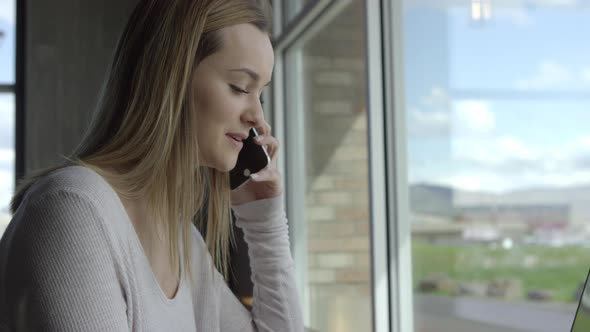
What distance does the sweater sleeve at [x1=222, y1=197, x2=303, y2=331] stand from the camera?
148cm

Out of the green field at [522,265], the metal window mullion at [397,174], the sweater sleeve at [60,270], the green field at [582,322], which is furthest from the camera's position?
the metal window mullion at [397,174]

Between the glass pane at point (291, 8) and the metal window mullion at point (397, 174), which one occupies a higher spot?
the glass pane at point (291, 8)

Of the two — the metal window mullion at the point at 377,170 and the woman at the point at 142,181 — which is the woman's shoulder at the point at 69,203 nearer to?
the woman at the point at 142,181

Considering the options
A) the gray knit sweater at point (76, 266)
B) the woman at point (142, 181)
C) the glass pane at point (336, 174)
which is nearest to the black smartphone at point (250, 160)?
the woman at point (142, 181)

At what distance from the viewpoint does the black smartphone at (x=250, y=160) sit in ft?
4.89

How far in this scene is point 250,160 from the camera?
153 cm

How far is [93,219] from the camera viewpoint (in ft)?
3.05

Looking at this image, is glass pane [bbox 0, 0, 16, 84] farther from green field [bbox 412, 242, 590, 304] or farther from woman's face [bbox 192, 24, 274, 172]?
woman's face [bbox 192, 24, 274, 172]

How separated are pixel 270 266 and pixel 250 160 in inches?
8.3

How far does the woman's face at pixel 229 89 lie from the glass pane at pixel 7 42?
426cm

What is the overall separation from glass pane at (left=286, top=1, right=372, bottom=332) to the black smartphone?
115 centimetres

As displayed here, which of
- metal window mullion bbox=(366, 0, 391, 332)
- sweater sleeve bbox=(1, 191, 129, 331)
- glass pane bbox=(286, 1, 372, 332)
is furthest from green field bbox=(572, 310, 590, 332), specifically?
glass pane bbox=(286, 1, 372, 332)

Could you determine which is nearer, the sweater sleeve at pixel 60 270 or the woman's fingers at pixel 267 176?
the sweater sleeve at pixel 60 270

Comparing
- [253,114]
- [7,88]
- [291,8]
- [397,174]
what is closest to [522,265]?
[253,114]
